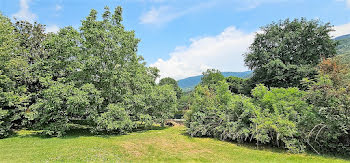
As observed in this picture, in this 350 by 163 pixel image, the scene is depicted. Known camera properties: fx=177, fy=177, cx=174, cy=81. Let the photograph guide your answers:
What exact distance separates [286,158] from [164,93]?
1192cm

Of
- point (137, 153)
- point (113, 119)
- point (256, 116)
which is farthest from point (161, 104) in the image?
point (256, 116)

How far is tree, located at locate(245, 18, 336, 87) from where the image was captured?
21734mm

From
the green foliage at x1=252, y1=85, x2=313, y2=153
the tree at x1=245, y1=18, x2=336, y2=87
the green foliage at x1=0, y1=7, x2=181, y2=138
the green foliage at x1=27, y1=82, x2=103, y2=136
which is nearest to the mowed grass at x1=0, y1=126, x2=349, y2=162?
the green foliage at x1=252, y1=85, x2=313, y2=153

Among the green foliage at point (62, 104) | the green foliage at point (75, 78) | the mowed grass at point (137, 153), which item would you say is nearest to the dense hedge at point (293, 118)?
the mowed grass at point (137, 153)

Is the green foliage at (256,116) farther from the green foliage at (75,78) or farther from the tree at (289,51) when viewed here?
the tree at (289,51)

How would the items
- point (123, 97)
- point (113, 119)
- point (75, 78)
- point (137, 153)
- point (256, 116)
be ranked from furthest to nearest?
point (123, 97) < point (75, 78) < point (113, 119) < point (256, 116) < point (137, 153)

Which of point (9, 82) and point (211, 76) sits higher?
point (211, 76)

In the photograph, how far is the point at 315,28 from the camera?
886 inches

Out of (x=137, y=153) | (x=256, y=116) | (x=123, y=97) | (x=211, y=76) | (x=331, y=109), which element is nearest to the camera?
(x=331, y=109)

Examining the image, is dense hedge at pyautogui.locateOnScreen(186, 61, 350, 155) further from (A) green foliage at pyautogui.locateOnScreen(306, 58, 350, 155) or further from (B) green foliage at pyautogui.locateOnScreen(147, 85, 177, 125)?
(B) green foliage at pyautogui.locateOnScreen(147, 85, 177, 125)

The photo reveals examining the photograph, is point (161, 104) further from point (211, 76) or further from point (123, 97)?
point (211, 76)

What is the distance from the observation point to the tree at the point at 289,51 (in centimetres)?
2173

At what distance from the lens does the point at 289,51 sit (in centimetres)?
2427

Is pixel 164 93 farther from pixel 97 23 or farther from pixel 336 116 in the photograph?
pixel 336 116
